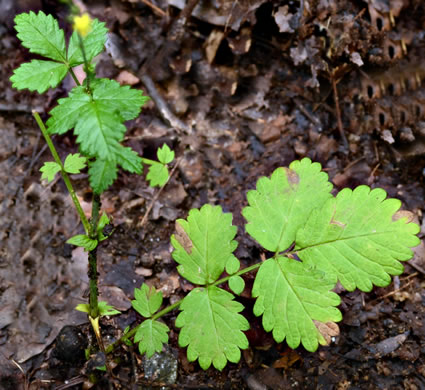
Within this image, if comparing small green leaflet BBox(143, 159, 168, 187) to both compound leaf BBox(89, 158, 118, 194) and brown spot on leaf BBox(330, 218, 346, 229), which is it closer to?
compound leaf BBox(89, 158, 118, 194)

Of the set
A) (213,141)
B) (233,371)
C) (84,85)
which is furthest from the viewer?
(213,141)

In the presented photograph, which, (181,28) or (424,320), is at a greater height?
(181,28)

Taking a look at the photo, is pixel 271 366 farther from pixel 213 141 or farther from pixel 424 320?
pixel 213 141

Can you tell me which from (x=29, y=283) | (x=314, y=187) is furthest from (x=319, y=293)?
(x=29, y=283)

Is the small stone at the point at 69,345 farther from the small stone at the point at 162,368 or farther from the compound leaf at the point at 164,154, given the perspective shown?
the compound leaf at the point at 164,154

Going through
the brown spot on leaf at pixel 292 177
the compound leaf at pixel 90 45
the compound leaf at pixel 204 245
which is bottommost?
the compound leaf at pixel 204 245

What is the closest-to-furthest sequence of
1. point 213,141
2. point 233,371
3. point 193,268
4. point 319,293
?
point 319,293, point 193,268, point 233,371, point 213,141

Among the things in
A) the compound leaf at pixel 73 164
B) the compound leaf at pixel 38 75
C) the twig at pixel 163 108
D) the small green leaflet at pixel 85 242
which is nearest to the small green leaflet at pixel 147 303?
the small green leaflet at pixel 85 242
